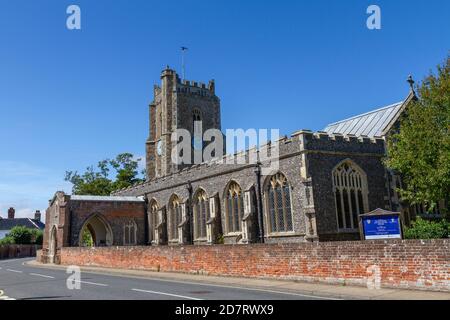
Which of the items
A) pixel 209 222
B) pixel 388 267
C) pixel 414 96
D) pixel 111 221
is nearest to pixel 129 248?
pixel 209 222

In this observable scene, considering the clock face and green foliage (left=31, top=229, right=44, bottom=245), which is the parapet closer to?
the clock face

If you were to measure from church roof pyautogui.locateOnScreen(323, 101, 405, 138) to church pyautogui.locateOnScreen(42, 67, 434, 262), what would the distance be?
0.26 ft

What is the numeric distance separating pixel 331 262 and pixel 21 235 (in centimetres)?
Answer: 6137

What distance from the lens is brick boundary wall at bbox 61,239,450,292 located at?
1118 cm

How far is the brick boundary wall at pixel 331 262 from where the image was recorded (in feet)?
36.7

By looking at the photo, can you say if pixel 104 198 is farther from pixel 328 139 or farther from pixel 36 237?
pixel 36 237

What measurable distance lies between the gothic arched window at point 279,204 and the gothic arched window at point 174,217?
424 inches

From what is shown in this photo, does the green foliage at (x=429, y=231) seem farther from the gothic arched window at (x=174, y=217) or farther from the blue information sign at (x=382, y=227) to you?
the gothic arched window at (x=174, y=217)

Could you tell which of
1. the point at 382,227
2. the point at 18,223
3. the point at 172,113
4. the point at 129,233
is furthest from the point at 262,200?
the point at 18,223

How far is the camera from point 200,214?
29781mm

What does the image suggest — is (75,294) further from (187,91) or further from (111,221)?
(187,91)

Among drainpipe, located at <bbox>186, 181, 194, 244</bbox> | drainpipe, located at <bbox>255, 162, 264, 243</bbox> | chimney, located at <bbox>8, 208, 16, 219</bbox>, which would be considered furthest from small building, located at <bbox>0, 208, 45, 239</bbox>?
drainpipe, located at <bbox>255, 162, 264, 243</bbox>

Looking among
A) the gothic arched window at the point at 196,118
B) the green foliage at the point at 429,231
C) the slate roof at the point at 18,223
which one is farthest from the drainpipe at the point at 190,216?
the slate roof at the point at 18,223

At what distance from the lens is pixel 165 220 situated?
111 feet
